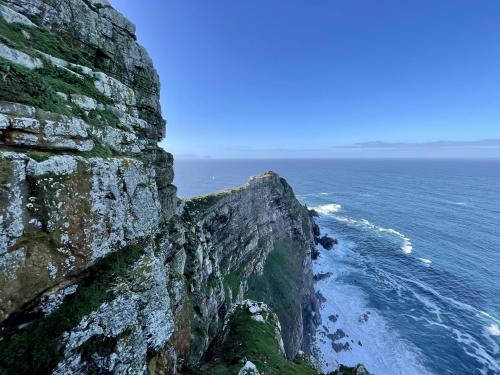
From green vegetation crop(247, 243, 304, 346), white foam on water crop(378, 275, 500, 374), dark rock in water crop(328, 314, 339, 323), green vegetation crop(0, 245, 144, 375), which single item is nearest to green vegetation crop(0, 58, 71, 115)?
green vegetation crop(0, 245, 144, 375)

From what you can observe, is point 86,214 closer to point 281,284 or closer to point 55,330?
point 55,330

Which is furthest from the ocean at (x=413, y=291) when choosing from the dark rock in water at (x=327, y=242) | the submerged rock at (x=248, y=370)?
the submerged rock at (x=248, y=370)

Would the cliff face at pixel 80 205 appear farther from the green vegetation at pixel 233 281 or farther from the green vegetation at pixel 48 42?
the green vegetation at pixel 233 281

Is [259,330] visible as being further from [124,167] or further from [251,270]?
[251,270]

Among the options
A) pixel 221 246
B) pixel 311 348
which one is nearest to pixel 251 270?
pixel 221 246

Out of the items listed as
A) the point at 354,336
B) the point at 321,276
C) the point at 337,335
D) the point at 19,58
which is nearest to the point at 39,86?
the point at 19,58

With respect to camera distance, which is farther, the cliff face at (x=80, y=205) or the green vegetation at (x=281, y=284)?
the green vegetation at (x=281, y=284)

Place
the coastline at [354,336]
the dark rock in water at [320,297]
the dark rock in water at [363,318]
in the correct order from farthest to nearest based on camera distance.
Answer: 1. the dark rock in water at [320,297]
2. the dark rock in water at [363,318]
3. the coastline at [354,336]
